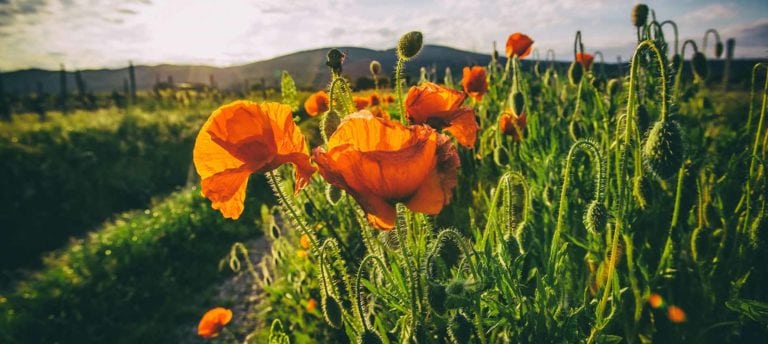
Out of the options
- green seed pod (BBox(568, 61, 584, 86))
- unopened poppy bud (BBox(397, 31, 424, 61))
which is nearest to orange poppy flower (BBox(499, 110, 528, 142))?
green seed pod (BBox(568, 61, 584, 86))

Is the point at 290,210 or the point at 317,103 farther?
the point at 317,103

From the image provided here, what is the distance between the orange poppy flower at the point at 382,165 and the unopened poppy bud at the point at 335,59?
582mm

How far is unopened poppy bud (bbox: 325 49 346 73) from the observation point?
1.46m

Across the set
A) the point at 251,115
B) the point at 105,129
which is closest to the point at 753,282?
the point at 251,115

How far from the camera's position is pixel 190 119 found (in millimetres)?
15453

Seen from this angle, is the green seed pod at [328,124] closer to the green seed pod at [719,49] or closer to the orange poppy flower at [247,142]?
the orange poppy flower at [247,142]

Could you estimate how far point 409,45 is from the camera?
1.25 meters

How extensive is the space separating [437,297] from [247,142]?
592mm

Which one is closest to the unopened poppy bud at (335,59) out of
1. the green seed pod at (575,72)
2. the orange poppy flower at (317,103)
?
the orange poppy flower at (317,103)

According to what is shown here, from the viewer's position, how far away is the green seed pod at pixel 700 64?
7.64 feet

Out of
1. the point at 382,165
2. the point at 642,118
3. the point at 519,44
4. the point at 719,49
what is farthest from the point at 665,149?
the point at 719,49

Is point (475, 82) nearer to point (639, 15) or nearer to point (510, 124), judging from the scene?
point (510, 124)

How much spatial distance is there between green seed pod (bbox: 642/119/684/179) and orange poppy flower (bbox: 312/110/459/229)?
2.30ft

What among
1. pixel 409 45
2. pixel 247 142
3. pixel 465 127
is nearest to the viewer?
pixel 247 142
